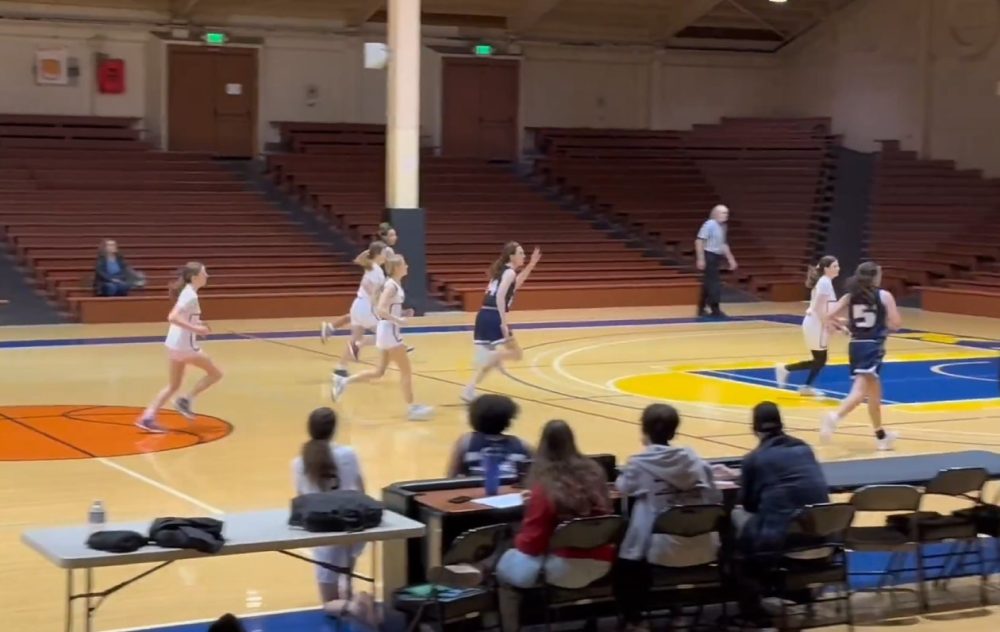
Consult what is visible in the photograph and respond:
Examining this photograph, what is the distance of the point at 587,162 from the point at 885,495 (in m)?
23.0

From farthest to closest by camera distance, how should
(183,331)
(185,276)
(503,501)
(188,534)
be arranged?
(183,331)
(185,276)
(503,501)
(188,534)

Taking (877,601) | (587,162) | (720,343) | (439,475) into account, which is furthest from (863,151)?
(877,601)

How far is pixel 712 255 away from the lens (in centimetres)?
2280

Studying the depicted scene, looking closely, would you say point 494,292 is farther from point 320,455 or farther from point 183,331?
point 320,455

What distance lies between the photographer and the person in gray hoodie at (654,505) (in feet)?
22.5

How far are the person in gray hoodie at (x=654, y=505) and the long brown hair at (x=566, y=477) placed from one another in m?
0.30

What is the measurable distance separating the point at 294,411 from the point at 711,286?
1115 cm

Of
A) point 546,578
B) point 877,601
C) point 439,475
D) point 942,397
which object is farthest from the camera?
point 942,397

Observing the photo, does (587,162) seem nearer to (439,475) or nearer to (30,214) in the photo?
(30,214)

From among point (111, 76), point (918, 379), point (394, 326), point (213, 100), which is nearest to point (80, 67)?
point (111, 76)

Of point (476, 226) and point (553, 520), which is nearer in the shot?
point (553, 520)

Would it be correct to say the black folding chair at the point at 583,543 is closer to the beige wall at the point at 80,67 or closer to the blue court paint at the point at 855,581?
the blue court paint at the point at 855,581

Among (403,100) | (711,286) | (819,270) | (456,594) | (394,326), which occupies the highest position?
(403,100)

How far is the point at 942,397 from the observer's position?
585 inches
